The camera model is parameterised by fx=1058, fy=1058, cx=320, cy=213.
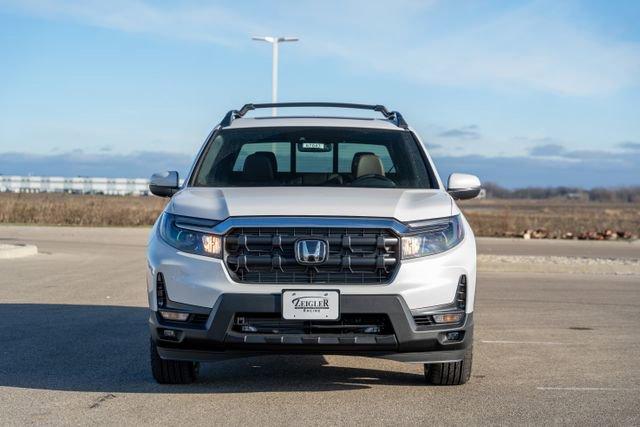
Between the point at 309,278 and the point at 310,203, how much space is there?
1.85 feet

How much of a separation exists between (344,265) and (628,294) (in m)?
11.1

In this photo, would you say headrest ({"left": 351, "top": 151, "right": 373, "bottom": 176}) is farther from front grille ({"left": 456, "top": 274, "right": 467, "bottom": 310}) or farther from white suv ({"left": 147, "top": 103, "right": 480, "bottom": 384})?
front grille ({"left": 456, "top": 274, "right": 467, "bottom": 310})

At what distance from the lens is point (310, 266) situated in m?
7.00

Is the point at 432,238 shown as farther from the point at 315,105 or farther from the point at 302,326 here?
the point at 315,105

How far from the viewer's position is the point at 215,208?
7.28m

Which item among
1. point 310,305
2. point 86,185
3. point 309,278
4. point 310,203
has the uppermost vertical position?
point 310,203

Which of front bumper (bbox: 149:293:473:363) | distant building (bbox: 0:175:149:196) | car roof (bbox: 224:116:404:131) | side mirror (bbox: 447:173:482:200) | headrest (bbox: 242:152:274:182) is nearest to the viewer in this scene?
front bumper (bbox: 149:293:473:363)

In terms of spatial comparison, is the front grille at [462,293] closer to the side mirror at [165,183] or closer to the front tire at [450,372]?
the front tire at [450,372]

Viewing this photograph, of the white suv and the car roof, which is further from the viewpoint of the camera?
the car roof

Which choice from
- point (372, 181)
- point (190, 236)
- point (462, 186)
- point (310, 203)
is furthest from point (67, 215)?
point (310, 203)

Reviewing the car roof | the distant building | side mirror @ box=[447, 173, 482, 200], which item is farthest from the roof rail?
the distant building

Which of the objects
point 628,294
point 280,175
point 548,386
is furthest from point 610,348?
point 628,294

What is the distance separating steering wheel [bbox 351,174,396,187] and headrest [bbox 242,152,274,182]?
69 cm

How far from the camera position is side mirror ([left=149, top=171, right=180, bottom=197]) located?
27.9ft
